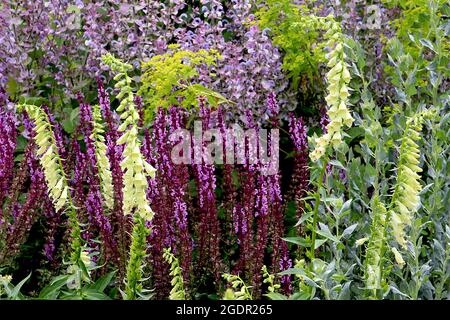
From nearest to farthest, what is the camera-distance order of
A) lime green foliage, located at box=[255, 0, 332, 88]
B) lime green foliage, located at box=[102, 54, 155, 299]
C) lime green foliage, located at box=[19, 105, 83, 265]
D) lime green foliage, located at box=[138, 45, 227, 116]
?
1. lime green foliage, located at box=[102, 54, 155, 299]
2. lime green foliage, located at box=[19, 105, 83, 265]
3. lime green foliage, located at box=[138, 45, 227, 116]
4. lime green foliage, located at box=[255, 0, 332, 88]

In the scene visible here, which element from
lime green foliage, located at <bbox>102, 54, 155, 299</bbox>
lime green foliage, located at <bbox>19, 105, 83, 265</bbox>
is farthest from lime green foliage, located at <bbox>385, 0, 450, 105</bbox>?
lime green foliage, located at <bbox>19, 105, 83, 265</bbox>

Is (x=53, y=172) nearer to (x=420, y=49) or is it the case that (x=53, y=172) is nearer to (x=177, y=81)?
(x=177, y=81)

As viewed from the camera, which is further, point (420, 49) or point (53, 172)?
point (420, 49)

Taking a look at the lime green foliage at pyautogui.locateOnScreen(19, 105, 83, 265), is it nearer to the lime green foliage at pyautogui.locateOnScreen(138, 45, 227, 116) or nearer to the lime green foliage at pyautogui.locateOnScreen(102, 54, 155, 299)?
the lime green foliage at pyautogui.locateOnScreen(102, 54, 155, 299)

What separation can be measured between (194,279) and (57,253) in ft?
2.83

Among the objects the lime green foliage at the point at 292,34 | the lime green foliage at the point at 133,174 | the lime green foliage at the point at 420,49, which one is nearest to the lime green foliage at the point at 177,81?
the lime green foliage at the point at 292,34

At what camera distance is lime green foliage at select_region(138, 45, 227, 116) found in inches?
182

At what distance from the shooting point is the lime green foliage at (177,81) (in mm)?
4625

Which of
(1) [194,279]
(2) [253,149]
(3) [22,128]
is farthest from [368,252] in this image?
(3) [22,128]

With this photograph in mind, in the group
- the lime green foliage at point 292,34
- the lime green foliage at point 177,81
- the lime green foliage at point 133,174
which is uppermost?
the lime green foliage at point 292,34

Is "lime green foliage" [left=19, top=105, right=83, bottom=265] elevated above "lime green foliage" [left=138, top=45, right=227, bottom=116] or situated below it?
below

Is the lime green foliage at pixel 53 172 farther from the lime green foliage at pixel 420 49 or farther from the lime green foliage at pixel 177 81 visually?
Result: the lime green foliage at pixel 420 49

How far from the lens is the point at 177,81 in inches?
186

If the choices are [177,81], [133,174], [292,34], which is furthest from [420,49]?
[133,174]
